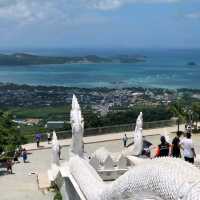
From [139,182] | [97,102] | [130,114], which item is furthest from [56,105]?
[139,182]

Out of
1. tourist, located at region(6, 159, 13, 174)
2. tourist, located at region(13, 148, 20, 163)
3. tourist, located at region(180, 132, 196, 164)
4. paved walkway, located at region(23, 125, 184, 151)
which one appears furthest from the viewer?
paved walkway, located at region(23, 125, 184, 151)

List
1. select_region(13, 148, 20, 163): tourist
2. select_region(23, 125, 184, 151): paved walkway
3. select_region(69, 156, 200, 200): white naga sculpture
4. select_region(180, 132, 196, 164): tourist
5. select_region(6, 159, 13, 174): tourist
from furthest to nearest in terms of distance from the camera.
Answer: select_region(23, 125, 184, 151): paved walkway < select_region(13, 148, 20, 163): tourist < select_region(6, 159, 13, 174): tourist < select_region(180, 132, 196, 164): tourist < select_region(69, 156, 200, 200): white naga sculpture

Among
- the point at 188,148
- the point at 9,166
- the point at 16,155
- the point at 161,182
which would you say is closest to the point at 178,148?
the point at 188,148

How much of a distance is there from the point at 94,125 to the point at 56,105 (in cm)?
5525

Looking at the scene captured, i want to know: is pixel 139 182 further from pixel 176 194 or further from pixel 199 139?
pixel 199 139

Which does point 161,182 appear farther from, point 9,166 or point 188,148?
point 9,166

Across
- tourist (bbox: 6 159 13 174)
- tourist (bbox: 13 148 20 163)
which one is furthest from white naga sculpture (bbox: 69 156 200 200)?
tourist (bbox: 13 148 20 163)

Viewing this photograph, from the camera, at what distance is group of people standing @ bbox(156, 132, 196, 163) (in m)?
11.5

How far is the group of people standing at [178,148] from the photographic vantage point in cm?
1149

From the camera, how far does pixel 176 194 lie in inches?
287

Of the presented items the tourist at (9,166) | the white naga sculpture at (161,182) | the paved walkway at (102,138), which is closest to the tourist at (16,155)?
the tourist at (9,166)

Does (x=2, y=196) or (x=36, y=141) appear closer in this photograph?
(x=2, y=196)

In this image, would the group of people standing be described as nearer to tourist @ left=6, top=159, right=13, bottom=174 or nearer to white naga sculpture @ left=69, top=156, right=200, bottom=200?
white naga sculpture @ left=69, top=156, right=200, bottom=200

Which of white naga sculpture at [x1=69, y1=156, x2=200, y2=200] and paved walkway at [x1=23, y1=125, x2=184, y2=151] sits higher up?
white naga sculpture at [x1=69, y1=156, x2=200, y2=200]
